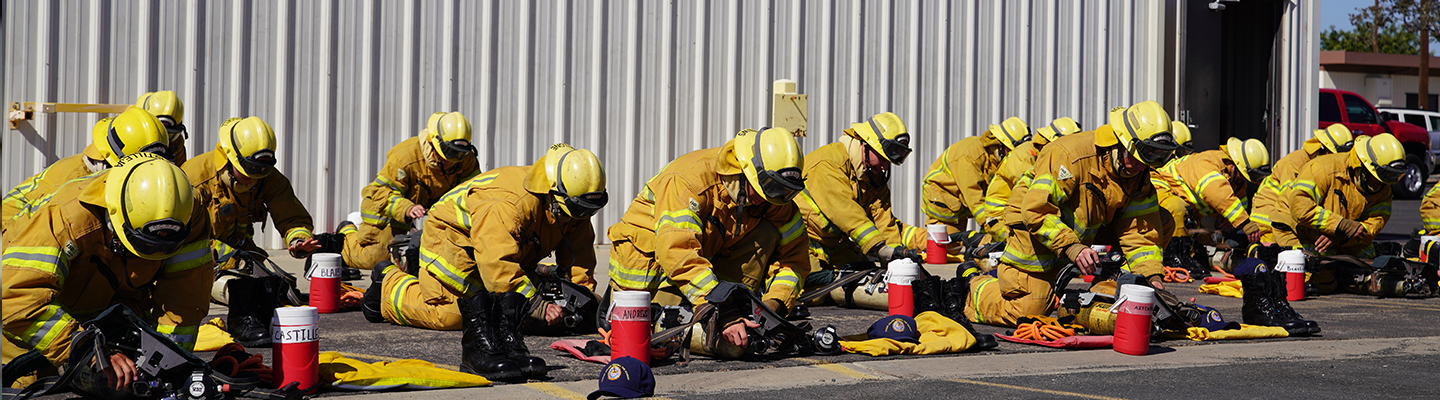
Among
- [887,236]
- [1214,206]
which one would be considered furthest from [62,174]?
[1214,206]

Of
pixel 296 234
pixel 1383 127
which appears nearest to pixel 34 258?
pixel 296 234

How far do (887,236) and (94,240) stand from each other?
600 centimetres

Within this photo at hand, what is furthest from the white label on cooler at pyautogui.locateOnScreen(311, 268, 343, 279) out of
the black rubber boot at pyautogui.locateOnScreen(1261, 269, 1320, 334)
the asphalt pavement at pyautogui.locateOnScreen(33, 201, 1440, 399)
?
the black rubber boot at pyautogui.locateOnScreen(1261, 269, 1320, 334)

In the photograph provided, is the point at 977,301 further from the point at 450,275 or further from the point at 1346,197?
the point at 1346,197

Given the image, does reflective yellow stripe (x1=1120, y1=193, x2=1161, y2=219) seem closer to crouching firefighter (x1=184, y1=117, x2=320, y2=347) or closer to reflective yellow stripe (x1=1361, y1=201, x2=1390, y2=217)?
reflective yellow stripe (x1=1361, y1=201, x2=1390, y2=217)

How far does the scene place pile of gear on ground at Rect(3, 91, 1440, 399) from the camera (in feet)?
15.1

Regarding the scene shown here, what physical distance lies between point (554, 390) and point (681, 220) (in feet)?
4.73

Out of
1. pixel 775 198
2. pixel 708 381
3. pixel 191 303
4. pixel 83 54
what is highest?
pixel 83 54

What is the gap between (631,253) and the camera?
7031mm

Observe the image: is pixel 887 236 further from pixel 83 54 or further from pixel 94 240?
pixel 83 54

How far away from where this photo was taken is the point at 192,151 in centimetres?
1177

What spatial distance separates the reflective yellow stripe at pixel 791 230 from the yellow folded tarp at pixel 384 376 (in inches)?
92.8

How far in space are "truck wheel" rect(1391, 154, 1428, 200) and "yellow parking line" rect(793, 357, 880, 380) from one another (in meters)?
22.0

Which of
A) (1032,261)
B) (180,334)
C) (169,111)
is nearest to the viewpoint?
(180,334)
